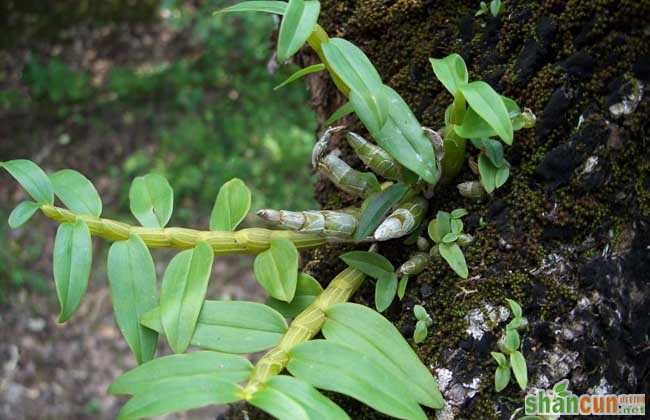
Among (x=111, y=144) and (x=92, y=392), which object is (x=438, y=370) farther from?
(x=111, y=144)

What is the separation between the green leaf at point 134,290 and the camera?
1015mm

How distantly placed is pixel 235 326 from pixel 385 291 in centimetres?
25

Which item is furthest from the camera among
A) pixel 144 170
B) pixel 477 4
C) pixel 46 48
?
pixel 46 48

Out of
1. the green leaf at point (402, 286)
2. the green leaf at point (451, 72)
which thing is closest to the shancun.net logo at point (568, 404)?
the green leaf at point (402, 286)

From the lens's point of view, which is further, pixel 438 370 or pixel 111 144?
pixel 111 144

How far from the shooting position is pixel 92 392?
9.18ft

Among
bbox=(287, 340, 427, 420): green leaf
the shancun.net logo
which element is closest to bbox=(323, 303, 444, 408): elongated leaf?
bbox=(287, 340, 427, 420): green leaf

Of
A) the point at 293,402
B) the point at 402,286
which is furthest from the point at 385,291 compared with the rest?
the point at 293,402

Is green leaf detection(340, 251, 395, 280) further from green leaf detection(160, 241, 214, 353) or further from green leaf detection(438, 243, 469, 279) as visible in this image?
green leaf detection(160, 241, 214, 353)

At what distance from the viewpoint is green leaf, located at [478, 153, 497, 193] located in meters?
1.01

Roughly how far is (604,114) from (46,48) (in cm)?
347

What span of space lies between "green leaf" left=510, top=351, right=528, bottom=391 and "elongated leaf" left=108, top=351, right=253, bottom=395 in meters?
0.37

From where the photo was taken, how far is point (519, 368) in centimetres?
91

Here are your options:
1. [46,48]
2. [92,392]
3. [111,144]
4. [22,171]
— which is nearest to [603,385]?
[22,171]
